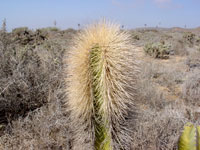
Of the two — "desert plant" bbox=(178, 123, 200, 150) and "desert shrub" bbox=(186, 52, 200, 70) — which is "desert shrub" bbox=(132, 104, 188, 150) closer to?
"desert plant" bbox=(178, 123, 200, 150)

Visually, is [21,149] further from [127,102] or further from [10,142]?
[127,102]

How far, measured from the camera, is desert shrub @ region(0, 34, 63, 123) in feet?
8.63

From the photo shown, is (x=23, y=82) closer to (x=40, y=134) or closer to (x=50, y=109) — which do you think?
(x=50, y=109)

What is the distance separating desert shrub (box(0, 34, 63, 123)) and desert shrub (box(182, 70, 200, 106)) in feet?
8.10

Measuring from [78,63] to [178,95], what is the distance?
10.3 ft

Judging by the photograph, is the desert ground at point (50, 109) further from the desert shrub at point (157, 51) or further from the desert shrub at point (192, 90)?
the desert shrub at point (157, 51)

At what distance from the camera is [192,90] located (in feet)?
12.4

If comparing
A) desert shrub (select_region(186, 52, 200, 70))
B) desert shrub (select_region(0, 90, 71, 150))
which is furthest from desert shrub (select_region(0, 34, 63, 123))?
desert shrub (select_region(186, 52, 200, 70))

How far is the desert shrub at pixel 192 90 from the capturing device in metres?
3.54

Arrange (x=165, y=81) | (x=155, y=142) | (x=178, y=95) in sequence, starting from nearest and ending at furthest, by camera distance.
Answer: (x=155, y=142), (x=178, y=95), (x=165, y=81)

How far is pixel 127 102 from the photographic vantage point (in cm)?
159

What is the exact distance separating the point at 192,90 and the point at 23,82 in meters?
3.10

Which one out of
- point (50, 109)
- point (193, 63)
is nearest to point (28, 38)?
point (50, 109)

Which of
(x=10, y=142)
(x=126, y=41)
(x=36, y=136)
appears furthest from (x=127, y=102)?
(x=10, y=142)
